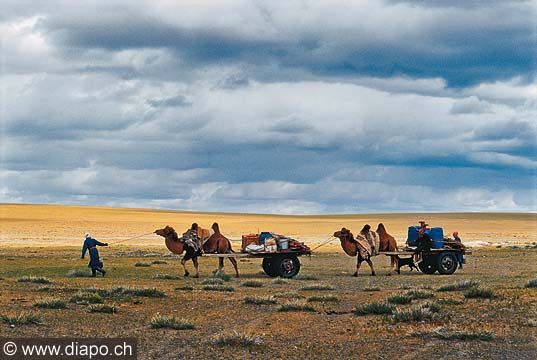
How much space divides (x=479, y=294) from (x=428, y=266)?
13155 millimetres

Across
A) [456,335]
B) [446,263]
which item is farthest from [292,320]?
[446,263]

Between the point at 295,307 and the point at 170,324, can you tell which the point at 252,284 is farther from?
the point at 170,324

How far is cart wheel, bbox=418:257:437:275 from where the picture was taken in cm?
3450

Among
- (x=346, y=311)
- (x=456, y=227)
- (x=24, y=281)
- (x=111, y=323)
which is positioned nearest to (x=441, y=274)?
(x=346, y=311)

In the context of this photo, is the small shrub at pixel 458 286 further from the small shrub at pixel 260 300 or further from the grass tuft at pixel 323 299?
the small shrub at pixel 260 300

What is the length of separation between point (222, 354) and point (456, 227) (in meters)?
124

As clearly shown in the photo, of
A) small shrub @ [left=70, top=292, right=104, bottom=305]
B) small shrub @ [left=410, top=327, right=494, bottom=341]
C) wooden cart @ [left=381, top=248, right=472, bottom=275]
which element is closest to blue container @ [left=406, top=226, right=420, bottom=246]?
wooden cart @ [left=381, top=248, right=472, bottom=275]

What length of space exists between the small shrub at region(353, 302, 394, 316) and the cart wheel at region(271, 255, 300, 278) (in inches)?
481

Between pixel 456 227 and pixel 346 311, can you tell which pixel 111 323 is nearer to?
pixel 346 311

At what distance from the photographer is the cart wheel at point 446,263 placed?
112 feet

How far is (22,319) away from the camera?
1728cm

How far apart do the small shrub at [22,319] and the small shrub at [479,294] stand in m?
11.9

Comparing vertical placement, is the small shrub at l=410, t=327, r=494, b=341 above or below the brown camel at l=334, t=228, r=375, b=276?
below

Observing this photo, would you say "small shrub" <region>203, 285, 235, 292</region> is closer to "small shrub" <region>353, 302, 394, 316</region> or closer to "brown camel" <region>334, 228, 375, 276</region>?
"small shrub" <region>353, 302, 394, 316</region>
